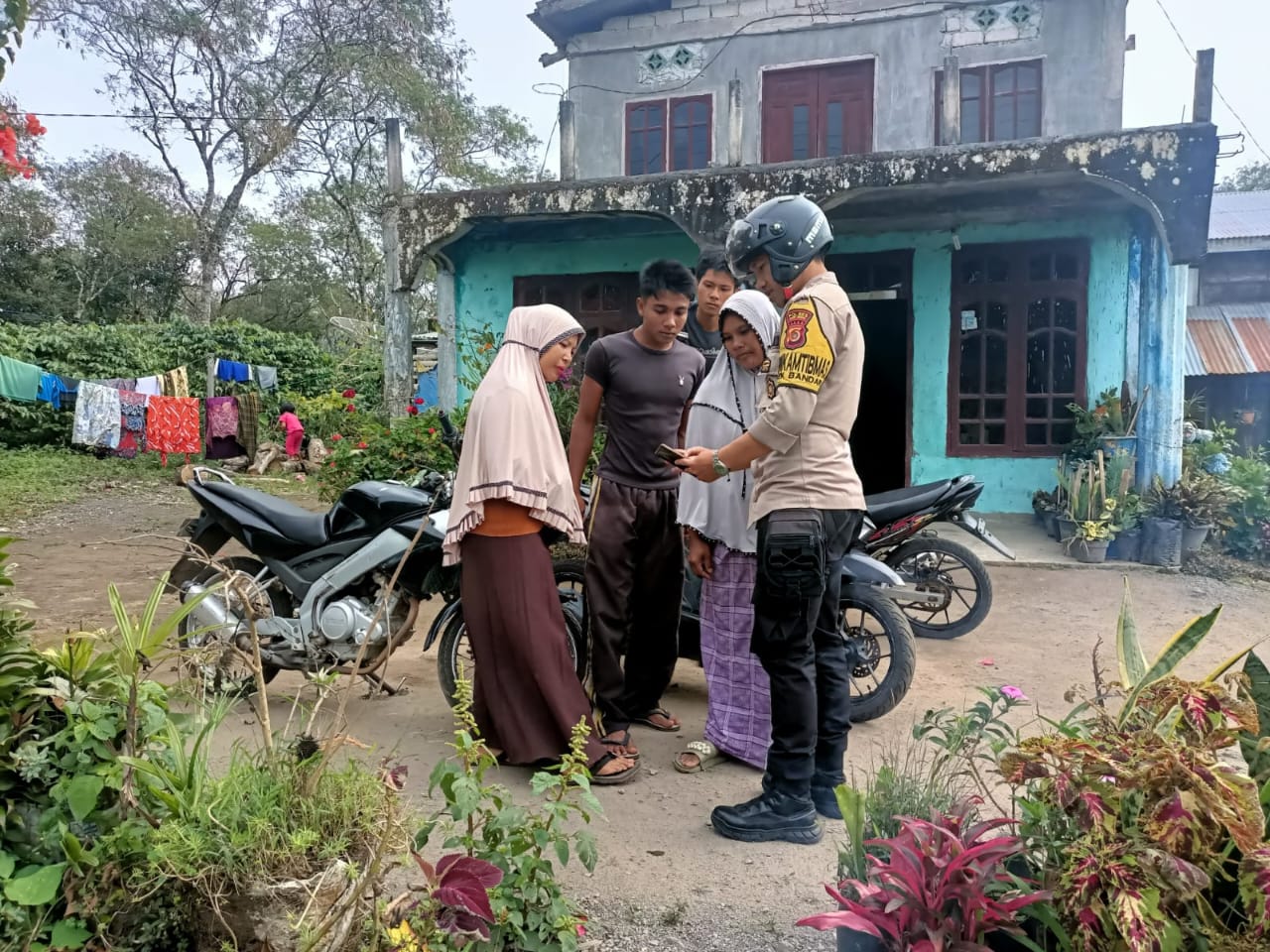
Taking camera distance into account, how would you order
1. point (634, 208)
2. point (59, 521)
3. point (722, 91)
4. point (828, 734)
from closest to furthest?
point (828, 734) < point (634, 208) < point (59, 521) < point (722, 91)

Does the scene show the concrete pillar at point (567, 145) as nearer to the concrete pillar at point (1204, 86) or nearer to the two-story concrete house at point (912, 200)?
the two-story concrete house at point (912, 200)

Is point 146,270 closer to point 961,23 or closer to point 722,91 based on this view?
point 722,91

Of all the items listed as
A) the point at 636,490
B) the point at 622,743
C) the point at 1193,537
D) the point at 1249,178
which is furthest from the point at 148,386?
the point at 1249,178

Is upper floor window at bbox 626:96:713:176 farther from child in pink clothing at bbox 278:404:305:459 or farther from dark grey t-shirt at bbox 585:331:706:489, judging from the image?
dark grey t-shirt at bbox 585:331:706:489

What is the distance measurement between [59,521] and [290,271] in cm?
1745

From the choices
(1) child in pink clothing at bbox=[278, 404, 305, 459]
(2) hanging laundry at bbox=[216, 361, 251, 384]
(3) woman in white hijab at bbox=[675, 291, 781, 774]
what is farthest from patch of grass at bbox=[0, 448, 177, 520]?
(3) woman in white hijab at bbox=[675, 291, 781, 774]

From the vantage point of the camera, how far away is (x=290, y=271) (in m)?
25.3

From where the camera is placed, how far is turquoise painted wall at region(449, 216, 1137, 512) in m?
7.96

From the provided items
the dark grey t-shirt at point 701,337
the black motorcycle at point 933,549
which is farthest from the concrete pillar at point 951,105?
the dark grey t-shirt at point 701,337

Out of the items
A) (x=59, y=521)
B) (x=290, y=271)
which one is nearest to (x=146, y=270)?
(x=290, y=271)

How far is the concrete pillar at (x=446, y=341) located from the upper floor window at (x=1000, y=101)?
5.57 m

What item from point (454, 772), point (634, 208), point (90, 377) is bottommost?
point (454, 772)

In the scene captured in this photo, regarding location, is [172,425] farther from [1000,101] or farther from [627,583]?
[627,583]

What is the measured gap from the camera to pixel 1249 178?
29.3 meters
